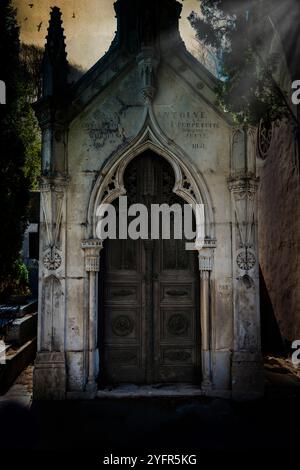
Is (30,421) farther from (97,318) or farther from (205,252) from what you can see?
(205,252)

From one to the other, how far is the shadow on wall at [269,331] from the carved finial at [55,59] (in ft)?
23.9

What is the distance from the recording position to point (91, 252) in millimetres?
5812

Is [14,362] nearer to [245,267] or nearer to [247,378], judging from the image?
[247,378]

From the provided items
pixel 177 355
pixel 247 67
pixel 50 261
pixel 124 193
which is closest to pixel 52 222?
pixel 50 261

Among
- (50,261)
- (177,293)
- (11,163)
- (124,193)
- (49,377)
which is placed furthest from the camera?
(11,163)

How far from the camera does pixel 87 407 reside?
5.26 metres

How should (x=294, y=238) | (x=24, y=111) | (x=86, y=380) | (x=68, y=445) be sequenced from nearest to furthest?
(x=68, y=445)
(x=86, y=380)
(x=294, y=238)
(x=24, y=111)

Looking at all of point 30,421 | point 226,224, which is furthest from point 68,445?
point 226,224

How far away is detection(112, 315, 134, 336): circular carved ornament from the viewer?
6.10 meters

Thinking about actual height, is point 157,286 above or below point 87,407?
above

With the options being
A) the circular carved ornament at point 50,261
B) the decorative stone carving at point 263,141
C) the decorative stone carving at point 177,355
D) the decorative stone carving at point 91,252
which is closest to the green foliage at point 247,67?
the decorative stone carving at point 91,252

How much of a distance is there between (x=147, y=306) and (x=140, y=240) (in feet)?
3.67

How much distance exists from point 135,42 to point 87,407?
5.78 metres

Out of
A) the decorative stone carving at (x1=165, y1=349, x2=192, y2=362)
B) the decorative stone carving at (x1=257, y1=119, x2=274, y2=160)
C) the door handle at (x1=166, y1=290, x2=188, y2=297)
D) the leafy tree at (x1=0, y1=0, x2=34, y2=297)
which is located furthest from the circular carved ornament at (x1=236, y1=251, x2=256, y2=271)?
the leafy tree at (x1=0, y1=0, x2=34, y2=297)
